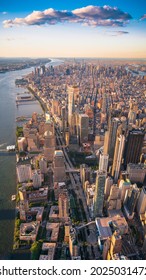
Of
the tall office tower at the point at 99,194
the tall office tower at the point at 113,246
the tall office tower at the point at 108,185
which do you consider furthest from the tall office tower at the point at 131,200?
the tall office tower at the point at 113,246

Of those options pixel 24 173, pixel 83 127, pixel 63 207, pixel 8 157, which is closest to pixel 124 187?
pixel 63 207

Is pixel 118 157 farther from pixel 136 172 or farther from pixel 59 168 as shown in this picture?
pixel 59 168

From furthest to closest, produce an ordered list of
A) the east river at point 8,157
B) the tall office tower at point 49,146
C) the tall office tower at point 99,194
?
the tall office tower at point 49,146 → the east river at point 8,157 → the tall office tower at point 99,194

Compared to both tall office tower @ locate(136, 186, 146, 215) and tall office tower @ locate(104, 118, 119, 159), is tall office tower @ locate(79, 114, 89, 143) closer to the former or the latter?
tall office tower @ locate(104, 118, 119, 159)

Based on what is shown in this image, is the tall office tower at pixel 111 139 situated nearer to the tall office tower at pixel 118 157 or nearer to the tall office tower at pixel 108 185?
the tall office tower at pixel 118 157

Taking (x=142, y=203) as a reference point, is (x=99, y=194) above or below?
above

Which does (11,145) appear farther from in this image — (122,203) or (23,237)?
(122,203)
